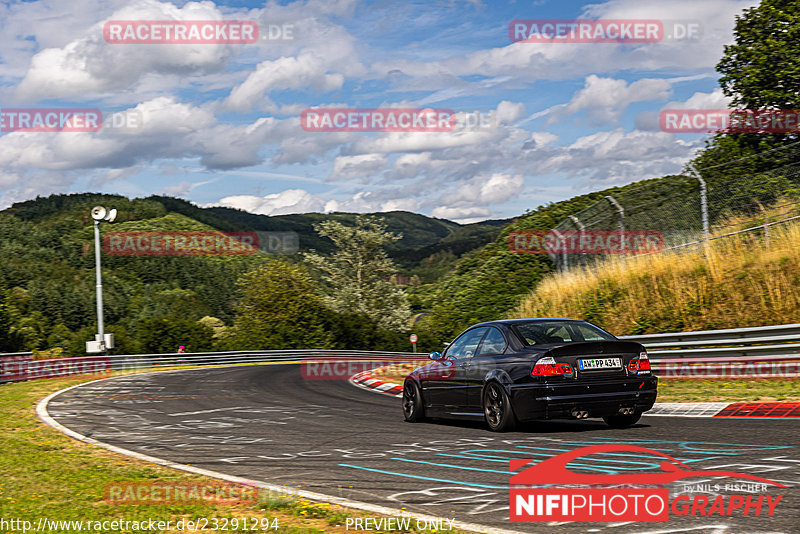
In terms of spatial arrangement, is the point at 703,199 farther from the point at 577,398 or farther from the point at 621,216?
the point at 577,398

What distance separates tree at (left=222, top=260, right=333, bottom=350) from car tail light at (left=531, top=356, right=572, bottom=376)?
1971 inches

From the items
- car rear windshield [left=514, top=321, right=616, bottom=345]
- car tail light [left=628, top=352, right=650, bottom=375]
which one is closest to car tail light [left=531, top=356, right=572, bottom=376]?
car rear windshield [left=514, top=321, right=616, bottom=345]

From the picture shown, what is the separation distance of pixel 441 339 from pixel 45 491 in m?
44.4

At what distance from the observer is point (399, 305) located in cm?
7038

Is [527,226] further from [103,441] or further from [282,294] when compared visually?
[103,441]

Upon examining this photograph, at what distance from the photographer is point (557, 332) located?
9.64 meters

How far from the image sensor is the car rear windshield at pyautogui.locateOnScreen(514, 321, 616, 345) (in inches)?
372

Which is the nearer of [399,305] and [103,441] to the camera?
[103,441]

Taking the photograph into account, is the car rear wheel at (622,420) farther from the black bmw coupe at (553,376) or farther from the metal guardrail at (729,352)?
the metal guardrail at (729,352)

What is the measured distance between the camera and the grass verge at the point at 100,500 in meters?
5.02

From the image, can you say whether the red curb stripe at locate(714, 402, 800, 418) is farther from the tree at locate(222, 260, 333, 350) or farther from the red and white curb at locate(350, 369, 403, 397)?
the tree at locate(222, 260, 333, 350)

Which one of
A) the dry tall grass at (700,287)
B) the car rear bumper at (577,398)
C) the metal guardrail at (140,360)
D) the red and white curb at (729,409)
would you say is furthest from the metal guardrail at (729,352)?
the metal guardrail at (140,360)

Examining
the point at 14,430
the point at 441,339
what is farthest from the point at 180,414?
the point at 441,339

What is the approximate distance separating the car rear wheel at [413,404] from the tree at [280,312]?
154 feet
